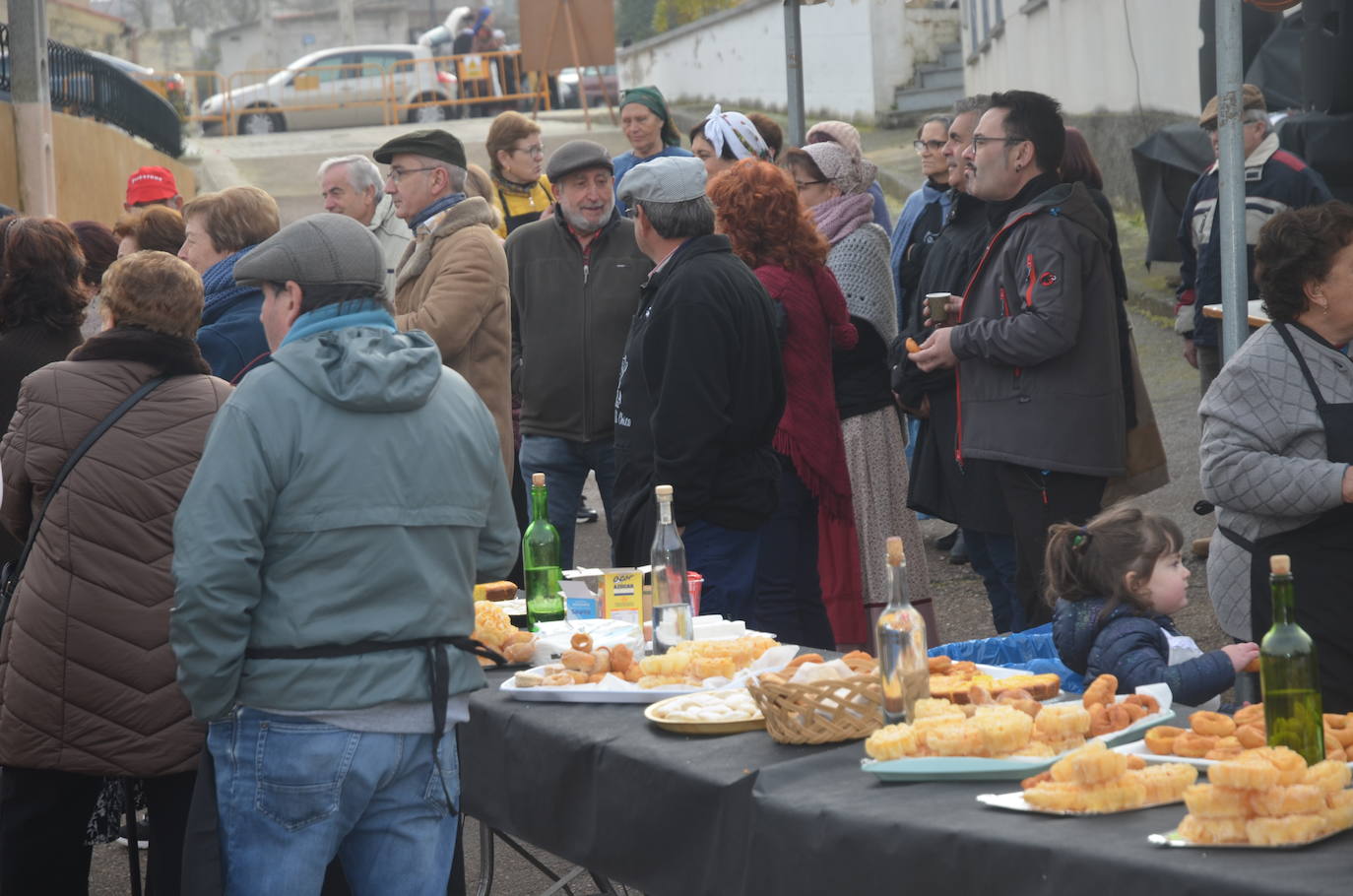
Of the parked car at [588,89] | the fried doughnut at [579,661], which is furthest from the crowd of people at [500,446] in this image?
the parked car at [588,89]

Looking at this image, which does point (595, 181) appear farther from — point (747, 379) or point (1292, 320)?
point (1292, 320)

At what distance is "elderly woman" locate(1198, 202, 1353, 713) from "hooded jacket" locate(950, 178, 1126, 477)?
923mm

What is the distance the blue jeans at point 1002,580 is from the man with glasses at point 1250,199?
1932 millimetres

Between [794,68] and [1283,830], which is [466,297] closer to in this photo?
[794,68]

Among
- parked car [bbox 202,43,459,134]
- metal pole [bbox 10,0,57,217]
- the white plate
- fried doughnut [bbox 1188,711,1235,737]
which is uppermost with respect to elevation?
parked car [bbox 202,43,459,134]

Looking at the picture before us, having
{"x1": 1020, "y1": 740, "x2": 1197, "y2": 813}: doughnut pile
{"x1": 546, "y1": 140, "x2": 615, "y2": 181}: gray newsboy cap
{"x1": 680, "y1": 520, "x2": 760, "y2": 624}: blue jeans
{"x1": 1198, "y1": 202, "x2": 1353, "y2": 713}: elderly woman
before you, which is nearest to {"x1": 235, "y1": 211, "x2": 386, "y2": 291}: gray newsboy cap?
{"x1": 1020, "y1": 740, "x2": 1197, "y2": 813}: doughnut pile

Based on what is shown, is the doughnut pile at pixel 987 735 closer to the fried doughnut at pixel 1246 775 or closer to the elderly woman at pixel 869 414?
the fried doughnut at pixel 1246 775

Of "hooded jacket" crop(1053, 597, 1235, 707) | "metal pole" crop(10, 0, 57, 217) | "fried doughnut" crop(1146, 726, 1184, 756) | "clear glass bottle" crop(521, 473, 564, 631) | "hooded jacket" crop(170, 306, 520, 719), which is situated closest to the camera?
"fried doughnut" crop(1146, 726, 1184, 756)

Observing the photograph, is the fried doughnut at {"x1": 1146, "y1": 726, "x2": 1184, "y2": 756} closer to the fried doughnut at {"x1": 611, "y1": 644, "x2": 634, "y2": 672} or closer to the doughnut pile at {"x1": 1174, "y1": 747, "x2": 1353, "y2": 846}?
the doughnut pile at {"x1": 1174, "y1": 747, "x2": 1353, "y2": 846}

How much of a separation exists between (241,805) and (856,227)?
3.88m

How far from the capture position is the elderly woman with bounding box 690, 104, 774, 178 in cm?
724

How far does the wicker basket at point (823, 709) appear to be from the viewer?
10.6 feet

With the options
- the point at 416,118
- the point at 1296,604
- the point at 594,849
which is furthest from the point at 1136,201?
the point at 416,118

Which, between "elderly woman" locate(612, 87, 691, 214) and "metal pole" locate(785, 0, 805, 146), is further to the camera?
"metal pole" locate(785, 0, 805, 146)
